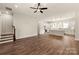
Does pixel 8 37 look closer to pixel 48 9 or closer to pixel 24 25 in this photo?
pixel 24 25

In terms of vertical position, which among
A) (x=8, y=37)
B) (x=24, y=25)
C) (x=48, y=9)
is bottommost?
(x=8, y=37)

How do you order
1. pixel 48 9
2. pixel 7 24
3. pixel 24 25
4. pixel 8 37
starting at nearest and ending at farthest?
1. pixel 48 9
2. pixel 7 24
3. pixel 8 37
4. pixel 24 25

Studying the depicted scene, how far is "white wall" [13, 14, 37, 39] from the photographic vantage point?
12.7ft

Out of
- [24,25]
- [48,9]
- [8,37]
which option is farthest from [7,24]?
[48,9]

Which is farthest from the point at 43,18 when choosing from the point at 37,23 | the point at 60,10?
the point at 60,10

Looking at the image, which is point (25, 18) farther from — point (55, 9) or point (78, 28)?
point (78, 28)

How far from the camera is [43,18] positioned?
3.67 meters

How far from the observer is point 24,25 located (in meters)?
4.13

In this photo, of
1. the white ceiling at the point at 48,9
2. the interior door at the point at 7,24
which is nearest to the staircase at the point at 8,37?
the interior door at the point at 7,24

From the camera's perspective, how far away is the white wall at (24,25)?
386 cm

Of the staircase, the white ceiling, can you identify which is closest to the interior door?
the staircase

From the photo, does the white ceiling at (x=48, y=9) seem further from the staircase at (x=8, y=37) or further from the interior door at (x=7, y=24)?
the staircase at (x=8, y=37)

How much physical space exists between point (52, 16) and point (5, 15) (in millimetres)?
1738

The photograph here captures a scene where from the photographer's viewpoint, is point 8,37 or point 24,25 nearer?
point 8,37
